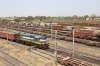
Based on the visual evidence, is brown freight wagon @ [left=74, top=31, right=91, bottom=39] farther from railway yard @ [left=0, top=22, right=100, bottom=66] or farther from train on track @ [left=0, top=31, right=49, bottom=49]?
train on track @ [left=0, top=31, right=49, bottom=49]

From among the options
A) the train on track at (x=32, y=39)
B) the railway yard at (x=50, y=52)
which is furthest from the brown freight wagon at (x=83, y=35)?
the train on track at (x=32, y=39)

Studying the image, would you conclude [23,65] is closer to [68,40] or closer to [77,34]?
[68,40]

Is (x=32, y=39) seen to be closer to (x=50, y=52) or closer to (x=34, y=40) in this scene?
(x=34, y=40)

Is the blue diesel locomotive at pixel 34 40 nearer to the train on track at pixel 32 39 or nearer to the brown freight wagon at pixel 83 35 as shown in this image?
the train on track at pixel 32 39

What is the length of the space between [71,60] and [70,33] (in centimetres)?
2406

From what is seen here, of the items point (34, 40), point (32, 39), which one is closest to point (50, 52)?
point (34, 40)

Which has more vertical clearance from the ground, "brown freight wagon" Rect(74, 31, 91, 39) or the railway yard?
"brown freight wagon" Rect(74, 31, 91, 39)

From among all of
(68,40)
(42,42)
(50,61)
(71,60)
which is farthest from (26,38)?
(71,60)

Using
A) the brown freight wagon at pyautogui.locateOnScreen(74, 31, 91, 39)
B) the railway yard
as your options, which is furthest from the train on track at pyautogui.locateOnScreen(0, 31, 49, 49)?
the brown freight wagon at pyautogui.locateOnScreen(74, 31, 91, 39)

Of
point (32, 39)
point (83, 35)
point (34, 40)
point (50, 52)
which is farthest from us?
point (83, 35)

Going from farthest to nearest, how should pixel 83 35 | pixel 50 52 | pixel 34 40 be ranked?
pixel 83 35, pixel 34 40, pixel 50 52

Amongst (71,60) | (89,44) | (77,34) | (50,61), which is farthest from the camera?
(77,34)

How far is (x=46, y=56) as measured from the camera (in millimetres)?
25469

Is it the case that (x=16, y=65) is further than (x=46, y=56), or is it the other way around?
(x=46, y=56)
